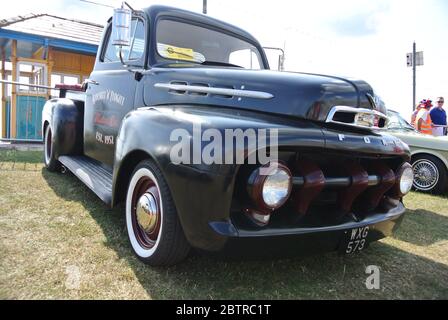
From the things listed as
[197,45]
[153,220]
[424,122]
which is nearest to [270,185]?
[153,220]

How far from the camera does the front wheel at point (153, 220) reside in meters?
2.15

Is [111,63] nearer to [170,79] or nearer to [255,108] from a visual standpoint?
[170,79]

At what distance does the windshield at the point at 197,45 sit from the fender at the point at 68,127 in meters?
1.82

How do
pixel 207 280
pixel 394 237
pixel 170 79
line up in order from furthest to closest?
1. pixel 394 237
2. pixel 170 79
3. pixel 207 280

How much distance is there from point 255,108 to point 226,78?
13.0 inches

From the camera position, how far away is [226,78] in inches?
99.3

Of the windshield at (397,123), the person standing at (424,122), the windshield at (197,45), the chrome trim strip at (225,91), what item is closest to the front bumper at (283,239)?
the chrome trim strip at (225,91)

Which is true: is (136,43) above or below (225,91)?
above

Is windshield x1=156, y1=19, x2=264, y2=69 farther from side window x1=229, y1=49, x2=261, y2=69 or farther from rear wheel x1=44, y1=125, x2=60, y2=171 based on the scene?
rear wheel x1=44, y1=125, x2=60, y2=171

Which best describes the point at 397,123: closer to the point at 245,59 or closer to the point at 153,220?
the point at 245,59

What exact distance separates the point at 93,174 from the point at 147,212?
1.42m

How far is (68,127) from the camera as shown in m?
4.42

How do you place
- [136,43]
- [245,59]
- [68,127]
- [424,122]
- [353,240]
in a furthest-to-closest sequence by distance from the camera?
[424,122] < [68,127] < [245,59] < [136,43] < [353,240]
